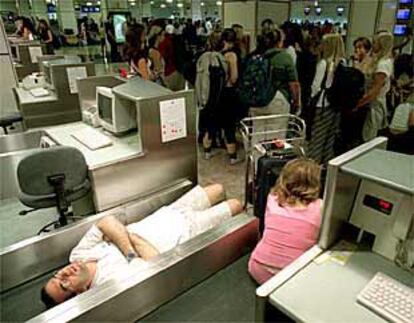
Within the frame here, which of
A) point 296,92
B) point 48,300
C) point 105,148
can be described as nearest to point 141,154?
point 105,148

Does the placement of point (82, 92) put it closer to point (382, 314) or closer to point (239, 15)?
point (382, 314)

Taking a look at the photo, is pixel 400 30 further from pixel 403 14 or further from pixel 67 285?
pixel 67 285

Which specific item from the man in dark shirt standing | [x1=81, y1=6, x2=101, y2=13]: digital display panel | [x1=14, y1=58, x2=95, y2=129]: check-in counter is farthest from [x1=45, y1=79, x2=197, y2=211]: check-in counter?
[x1=81, y1=6, x2=101, y2=13]: digital display panel

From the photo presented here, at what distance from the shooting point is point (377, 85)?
343 centimetres

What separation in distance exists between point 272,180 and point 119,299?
135cm

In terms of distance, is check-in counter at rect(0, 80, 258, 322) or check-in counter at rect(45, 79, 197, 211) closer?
check-in counter at rect(0, 80, 258, 322)

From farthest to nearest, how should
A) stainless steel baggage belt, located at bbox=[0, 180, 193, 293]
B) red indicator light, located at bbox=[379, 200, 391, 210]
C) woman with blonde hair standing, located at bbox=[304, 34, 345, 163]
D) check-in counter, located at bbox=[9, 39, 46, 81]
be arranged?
check-in counter, located at bbox=[9, 39, 46, 81] < woman with blonde hair standing, located at bbox=[304, 34, 345, 163] < stainless steel baggage belt, located at bbox=[0, 180, 193, 293] < red indicator light, located at bbox=[379, 200, 391, 210]

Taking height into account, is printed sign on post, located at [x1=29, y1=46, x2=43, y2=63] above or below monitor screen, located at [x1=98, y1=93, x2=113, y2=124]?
above

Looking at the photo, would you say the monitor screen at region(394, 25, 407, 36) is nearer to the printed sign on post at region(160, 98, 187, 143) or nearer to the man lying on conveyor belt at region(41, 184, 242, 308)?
the printed sign on post at region(160, 98, 187, 143)

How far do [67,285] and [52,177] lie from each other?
765 millimetres

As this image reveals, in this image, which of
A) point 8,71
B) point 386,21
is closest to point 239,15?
point 386,21

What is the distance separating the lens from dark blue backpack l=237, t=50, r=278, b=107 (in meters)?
3.42

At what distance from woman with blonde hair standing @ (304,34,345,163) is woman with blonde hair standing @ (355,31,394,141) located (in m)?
0.30

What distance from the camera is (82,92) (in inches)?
127
